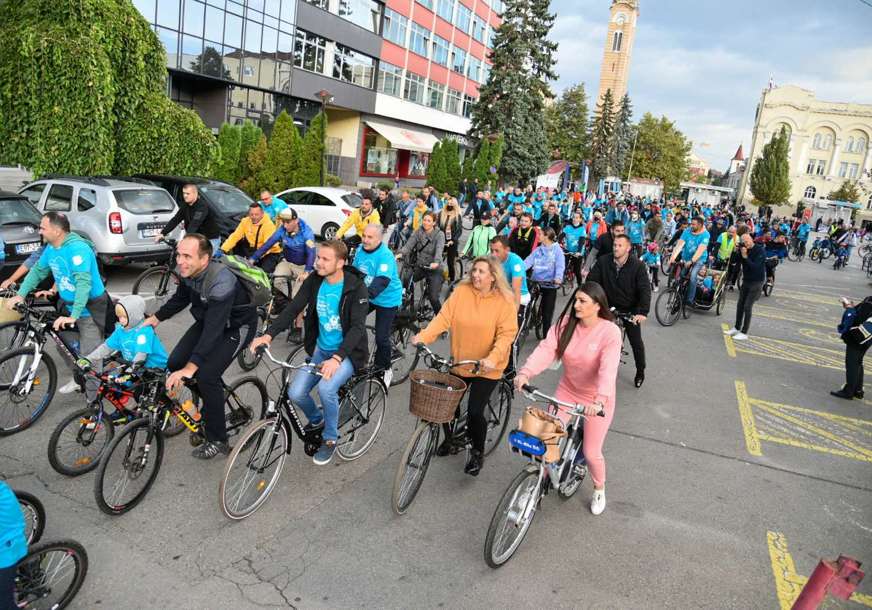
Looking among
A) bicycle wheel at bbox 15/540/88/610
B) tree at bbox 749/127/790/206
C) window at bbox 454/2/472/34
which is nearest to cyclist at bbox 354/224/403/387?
bicycle wheel at bbox 15/540/88/610

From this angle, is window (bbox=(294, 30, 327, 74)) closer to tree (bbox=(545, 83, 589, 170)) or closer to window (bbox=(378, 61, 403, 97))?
window (bbox=(378, 61, 403, 97))

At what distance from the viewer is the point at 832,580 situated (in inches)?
96.0

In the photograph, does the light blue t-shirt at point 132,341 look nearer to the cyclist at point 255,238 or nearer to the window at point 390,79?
the cyclist at point 255,238

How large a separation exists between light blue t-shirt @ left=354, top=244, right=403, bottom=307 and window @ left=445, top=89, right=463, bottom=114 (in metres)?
44.8

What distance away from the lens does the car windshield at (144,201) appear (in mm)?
9852

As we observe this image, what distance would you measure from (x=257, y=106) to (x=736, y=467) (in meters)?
28.8

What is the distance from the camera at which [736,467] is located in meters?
5.79

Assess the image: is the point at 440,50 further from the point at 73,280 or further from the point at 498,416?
the point at 498,416

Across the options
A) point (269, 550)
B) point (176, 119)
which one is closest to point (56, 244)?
point (269, 550)

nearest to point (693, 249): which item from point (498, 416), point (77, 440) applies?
point (498, 416)

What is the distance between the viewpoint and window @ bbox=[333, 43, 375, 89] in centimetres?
3409

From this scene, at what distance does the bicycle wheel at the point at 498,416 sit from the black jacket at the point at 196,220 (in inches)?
215

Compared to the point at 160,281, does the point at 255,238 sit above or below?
above

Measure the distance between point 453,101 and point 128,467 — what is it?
1929 inches
